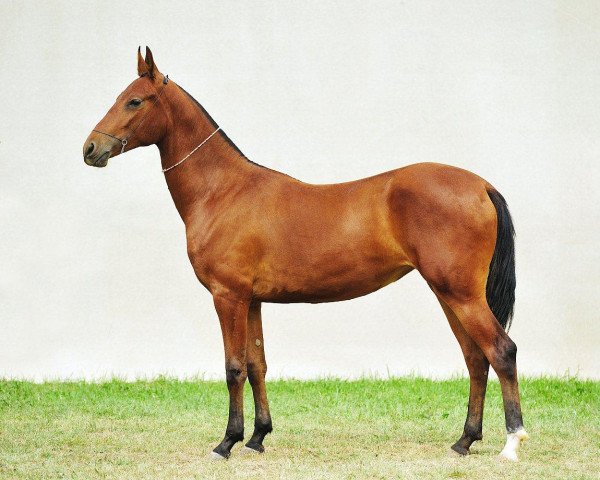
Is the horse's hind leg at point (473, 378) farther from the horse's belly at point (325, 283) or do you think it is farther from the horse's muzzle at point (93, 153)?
the horse's muzzle at point (93, 153)

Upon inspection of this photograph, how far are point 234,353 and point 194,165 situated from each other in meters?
1.46

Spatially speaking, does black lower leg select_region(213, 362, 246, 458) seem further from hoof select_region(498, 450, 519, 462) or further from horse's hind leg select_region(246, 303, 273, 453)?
hoof select_region(498, 450, 519, 462)

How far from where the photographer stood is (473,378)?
19.7 ft

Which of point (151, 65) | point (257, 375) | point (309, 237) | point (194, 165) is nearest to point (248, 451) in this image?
point (257, 375)

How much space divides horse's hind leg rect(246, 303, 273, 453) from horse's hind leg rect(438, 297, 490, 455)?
137cm

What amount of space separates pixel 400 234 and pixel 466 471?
1.61m

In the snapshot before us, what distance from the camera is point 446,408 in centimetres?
822

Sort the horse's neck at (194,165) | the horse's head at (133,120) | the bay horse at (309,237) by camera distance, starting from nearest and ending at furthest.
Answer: the bay horse at (309,237), the horse's head at (133,120), the horse's neck at (194,165)

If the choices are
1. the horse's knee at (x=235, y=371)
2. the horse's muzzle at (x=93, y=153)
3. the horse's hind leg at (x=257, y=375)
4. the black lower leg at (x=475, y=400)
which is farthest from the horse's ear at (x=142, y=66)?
the black lower leg at (x=475, y=400)

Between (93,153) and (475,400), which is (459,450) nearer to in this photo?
(475,400)

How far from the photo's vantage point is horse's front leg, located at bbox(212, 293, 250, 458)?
235 inches

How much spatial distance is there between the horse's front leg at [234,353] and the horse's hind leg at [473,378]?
1.44m

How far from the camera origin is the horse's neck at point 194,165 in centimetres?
633

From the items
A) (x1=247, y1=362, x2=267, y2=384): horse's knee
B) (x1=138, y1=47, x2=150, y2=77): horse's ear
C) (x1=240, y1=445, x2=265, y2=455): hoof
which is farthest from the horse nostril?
(x1=240, y1=445, x2=265, y2=455): hoof
